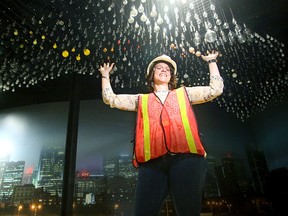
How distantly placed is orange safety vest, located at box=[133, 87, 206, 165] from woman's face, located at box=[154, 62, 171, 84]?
151 mm

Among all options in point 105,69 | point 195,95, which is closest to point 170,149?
point 195,95

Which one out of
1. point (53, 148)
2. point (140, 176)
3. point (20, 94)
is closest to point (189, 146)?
point (140, 176)

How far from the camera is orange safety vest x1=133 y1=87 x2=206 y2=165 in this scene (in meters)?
1.28

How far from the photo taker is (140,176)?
1288mm

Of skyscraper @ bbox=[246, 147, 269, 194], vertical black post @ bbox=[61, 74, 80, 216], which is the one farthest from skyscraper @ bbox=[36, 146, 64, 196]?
skyscraper @ bbox=[246, 147, 269, 194]

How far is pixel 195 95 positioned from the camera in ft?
5.03

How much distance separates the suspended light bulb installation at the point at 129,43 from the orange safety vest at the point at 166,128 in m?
3.44

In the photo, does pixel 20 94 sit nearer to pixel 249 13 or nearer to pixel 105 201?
pixel 249 13

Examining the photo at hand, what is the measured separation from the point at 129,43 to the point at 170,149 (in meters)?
5.11

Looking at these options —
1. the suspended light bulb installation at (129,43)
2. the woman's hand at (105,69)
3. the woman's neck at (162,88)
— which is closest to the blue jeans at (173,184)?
the woman's neck at (162,88)

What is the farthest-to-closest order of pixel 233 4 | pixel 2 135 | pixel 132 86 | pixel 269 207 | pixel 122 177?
pixel 122 177, pixel 269 207, pixel 2 135, pixel 132 86, pixel 233 4

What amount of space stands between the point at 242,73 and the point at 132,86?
3385mm

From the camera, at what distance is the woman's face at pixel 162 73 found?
1646 mm

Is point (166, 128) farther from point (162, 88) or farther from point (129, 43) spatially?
point (129, 43)
